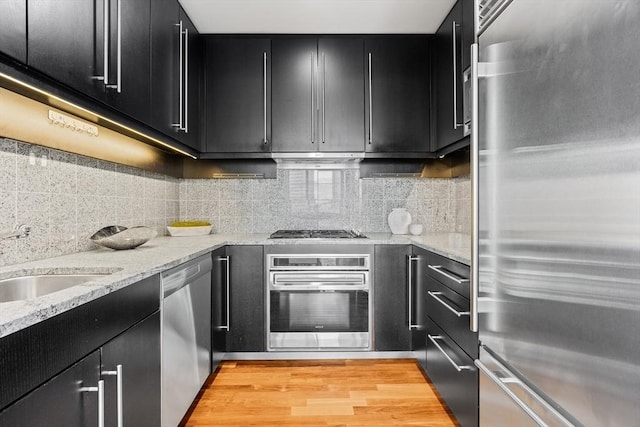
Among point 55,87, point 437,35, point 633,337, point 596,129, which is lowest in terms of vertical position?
point 633,337

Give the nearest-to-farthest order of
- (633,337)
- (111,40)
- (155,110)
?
1. (633,337)
2. (111,40)
3. (155,110)

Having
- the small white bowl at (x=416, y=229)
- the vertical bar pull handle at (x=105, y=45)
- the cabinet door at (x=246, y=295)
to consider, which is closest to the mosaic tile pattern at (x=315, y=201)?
the small white bowl at (x=416, y=229)

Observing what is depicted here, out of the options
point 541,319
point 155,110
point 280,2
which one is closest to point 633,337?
point 541,319

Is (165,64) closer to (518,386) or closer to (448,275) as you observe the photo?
(448,275)

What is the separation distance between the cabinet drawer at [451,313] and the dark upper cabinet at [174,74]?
1.76m

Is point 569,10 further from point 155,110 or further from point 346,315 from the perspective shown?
point 346,315

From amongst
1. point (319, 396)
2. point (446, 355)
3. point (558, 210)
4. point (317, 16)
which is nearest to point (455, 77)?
point (317, 16)

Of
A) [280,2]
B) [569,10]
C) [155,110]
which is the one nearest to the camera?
[569,10]

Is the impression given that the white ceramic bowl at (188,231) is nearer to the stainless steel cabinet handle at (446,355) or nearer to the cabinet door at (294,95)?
the cabinet door at (294,95)

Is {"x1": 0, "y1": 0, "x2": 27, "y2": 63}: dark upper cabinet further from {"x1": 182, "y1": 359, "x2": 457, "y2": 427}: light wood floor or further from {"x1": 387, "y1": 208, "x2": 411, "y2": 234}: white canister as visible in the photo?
{"x1": 387, "y1": 208, "x2": 411, "y2": 234}: white canister

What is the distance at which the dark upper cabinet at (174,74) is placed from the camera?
2256 mm

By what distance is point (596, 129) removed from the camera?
2.65 feet

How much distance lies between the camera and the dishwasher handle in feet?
5.82

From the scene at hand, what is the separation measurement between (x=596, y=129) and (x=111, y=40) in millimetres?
1749
